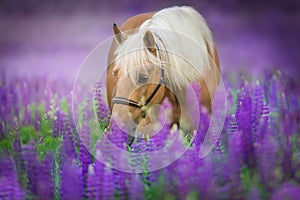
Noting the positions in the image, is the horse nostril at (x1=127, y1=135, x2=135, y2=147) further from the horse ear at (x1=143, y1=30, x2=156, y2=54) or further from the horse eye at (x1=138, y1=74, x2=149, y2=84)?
the horse ear at (x1=143, y1=30, x2=156, y2=54)

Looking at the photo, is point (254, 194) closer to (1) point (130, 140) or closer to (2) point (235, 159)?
(2) point (235, 159)

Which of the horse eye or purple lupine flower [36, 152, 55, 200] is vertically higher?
the horse eye

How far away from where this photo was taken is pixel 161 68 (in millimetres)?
2975

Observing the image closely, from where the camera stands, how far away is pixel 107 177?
2.25 meters

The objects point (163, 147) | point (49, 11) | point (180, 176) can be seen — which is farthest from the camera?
point (49, 11)

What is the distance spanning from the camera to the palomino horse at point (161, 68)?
2.86 metres

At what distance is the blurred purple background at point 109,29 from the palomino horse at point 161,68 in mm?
535

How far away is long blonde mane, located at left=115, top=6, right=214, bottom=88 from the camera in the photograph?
114 inches

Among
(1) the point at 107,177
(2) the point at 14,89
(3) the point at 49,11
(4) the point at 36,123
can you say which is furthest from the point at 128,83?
(2) the point at 14,89

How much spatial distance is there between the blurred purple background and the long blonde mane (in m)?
0.53

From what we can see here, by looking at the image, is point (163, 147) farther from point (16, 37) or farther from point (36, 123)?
point (16, 37)

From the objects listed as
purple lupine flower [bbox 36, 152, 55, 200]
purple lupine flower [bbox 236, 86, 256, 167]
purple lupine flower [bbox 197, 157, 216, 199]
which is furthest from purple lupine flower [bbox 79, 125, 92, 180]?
purple lupine flower [bbox 236, 86, 256, 167]

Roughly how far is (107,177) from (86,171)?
30 cm

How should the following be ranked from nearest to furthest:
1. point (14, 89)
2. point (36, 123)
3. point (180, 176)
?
point (180, 176) < point (36, 123) < point (14, 89)
